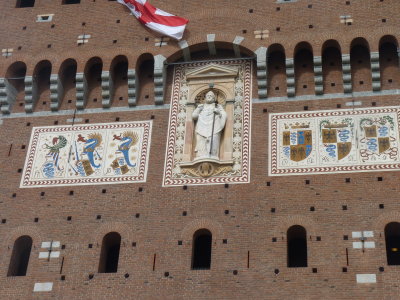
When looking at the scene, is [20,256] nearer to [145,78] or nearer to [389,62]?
[145,78]

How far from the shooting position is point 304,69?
22.0 metres

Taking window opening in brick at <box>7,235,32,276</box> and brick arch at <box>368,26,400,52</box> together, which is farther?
brick arch at <box>368,26,400,52</box>

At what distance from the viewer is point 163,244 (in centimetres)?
1984

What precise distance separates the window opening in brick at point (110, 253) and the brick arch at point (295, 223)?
12.6ft

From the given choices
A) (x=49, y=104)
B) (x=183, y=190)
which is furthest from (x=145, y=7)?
(x=183, y=190)

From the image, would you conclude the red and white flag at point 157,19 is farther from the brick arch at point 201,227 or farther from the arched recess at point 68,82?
the brick arch at point 201,227

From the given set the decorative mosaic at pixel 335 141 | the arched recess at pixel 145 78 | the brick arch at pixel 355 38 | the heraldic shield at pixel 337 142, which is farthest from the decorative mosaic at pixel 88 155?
the brick arch at pixel 355 38

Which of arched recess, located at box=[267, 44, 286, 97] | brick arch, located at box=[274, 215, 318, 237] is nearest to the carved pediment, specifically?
arched recess, located at box=[267, 44, 286, 97]

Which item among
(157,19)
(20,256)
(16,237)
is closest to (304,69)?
(157,19)

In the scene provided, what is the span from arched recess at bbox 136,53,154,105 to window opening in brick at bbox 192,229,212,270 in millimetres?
4066

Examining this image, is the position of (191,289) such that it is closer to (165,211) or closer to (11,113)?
(165,211)

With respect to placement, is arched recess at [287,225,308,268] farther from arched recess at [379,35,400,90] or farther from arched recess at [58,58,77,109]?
arched recess at [58,58,77,109]

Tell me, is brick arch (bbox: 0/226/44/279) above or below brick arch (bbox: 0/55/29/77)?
below

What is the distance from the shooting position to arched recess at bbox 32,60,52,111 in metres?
23.0
